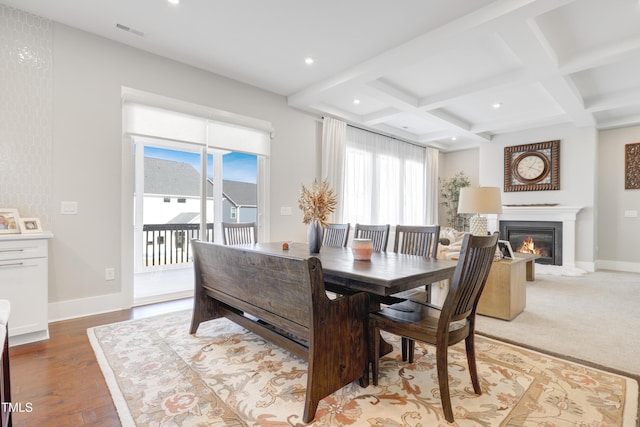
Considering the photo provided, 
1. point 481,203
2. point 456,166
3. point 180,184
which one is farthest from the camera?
point 456,166

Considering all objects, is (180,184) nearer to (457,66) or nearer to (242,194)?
(242,194)

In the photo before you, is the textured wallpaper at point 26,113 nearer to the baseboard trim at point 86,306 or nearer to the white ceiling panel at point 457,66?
the baseboard trim at point 86,306

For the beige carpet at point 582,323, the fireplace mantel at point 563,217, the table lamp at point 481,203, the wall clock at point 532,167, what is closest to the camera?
the beige carpet at point 582,323

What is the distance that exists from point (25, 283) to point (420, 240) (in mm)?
3313

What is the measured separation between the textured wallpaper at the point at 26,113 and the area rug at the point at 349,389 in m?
1.54

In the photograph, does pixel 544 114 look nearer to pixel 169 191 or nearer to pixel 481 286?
pixel 481 286

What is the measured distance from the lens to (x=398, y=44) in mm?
3322

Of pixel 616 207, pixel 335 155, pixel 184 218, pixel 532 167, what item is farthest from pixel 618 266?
pixel 184 218

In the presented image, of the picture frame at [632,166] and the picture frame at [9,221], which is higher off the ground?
the picture frame at [632,166]

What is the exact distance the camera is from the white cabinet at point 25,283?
7.98ft

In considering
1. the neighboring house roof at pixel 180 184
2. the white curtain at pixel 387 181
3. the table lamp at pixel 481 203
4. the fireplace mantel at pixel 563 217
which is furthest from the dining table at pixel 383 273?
the fireplace mantel at pixel 563 217

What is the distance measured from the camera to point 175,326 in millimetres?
2887

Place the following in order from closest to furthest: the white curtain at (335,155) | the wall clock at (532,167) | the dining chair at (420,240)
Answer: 1. the dining chair at (420,240)
2. the white curtain at (335,155)
3. the wall clock at (532,167)

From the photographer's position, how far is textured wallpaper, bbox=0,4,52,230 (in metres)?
2.81
